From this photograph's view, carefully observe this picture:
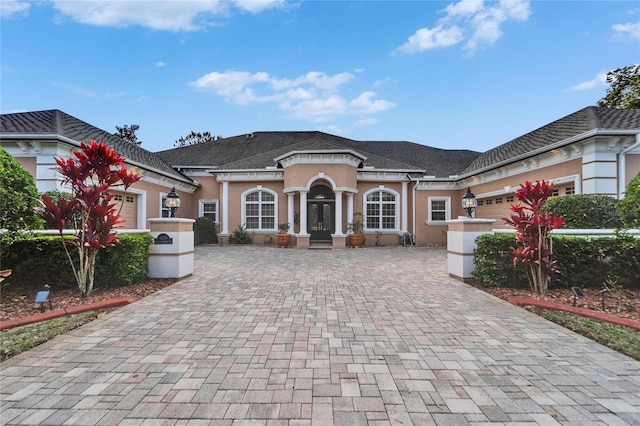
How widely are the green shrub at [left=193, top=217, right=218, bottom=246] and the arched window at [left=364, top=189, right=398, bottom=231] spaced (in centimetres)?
877

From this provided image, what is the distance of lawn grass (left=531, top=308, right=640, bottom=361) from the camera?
299 cm

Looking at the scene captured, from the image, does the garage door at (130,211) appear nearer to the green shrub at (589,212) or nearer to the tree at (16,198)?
the tree at (16,198)

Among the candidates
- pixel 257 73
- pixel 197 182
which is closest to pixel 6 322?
pixel 197 182

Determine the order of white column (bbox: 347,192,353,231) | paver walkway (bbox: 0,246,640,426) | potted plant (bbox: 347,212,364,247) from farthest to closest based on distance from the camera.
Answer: white column (bbox: 347,192,353,231) < potted plant (bbox: 347,212,364,247) < paver walkway (bbox: 0,246,640,426)

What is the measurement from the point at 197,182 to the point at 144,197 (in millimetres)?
4771

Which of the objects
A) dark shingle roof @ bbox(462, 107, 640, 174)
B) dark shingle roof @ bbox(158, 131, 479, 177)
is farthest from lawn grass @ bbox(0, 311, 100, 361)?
dark shingle roof @ bbox(462, 107, 640, 174)

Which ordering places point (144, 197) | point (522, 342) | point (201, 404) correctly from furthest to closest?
point (144, 197) < point (522, 342) < point (201, 404)

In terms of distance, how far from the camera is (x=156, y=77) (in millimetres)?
13039

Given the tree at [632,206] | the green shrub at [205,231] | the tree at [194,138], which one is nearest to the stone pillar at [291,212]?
the green shrub at [205,231]

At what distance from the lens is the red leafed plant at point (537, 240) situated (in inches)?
200

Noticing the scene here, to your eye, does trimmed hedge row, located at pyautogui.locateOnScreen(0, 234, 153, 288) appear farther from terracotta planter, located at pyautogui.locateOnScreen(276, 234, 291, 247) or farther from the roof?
terracotta planter, located at pyautogui.locateOnScreen(276, 234, 291, 247)

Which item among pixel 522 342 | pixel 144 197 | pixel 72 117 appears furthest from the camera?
pixel 144 197

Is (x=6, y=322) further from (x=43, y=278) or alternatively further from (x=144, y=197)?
(x=144, y=197)

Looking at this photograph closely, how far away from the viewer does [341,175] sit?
1408 centimetres
